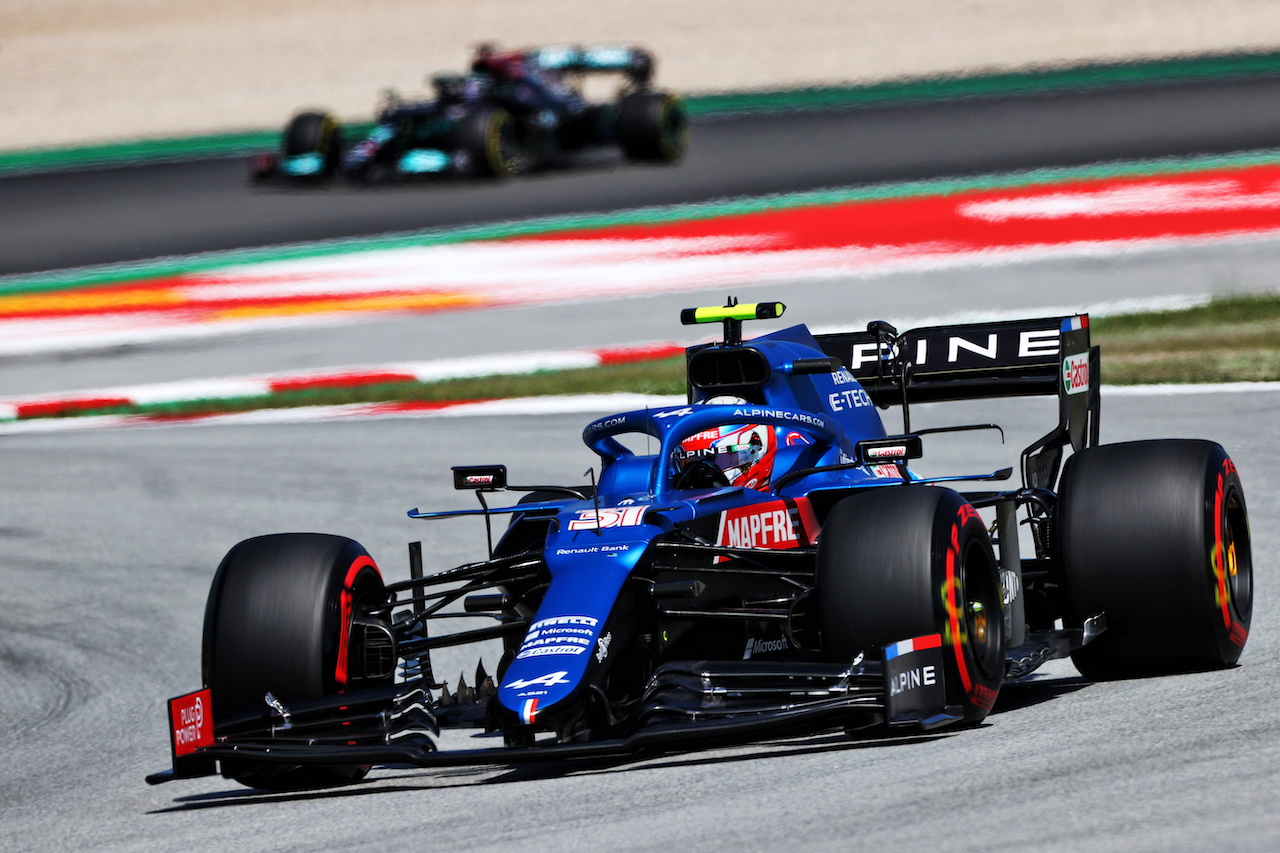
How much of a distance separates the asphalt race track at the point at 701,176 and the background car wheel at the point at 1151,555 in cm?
1489

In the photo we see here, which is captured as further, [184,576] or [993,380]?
[184,576]

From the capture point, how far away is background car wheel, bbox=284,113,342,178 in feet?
84.6

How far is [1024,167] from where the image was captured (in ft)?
72.2

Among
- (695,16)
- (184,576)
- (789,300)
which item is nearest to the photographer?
(184,576)

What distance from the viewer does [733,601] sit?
7.07 meters

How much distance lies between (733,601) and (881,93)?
23.1 metres

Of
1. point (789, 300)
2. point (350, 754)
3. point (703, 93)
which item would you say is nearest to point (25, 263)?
point (789, 300)

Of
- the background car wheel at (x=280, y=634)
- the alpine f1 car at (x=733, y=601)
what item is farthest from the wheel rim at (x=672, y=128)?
the background car wheel at (x=280, y=634)

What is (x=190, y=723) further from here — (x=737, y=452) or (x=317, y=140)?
(x=317, y=140)

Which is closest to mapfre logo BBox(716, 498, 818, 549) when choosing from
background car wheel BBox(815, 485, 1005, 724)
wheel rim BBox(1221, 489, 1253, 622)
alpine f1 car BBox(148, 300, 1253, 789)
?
alpine f1 car BBox(148, 300, 1253, 789)

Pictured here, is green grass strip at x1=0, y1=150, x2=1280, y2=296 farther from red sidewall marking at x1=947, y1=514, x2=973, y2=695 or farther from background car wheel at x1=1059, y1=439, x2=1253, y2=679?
red sidewall marking at x1=947, y1=514, x2=973, y2=695

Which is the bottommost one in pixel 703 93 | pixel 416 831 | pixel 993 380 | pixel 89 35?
pixel 416 831

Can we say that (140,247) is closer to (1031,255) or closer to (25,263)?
(25,263)

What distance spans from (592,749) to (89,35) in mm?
42746
